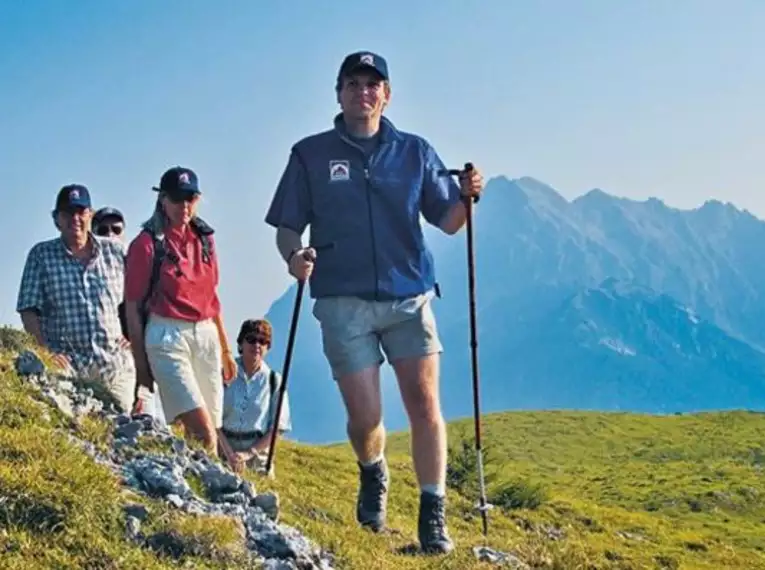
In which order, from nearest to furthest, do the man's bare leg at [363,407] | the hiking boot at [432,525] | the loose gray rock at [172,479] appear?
the loose gray rock at [172,479], the hiking boot at [432,525], the man's bare leg at [363,407]

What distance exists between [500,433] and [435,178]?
10407 cm

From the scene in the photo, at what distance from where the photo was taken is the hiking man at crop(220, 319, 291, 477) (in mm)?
11453

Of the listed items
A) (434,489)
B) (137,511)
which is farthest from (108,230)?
(137,511)

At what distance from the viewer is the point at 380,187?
834 cm

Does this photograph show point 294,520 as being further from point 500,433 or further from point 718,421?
point 718,421

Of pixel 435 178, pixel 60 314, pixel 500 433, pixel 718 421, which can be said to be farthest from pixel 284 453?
pixel 718 421

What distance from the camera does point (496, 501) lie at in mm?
39375

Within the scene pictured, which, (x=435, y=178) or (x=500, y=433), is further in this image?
(x=500, y=433)

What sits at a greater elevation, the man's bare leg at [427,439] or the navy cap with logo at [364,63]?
the navy cap with logo at [364,63]

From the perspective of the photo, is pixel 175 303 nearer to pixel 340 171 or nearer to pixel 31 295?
pixel 31 295

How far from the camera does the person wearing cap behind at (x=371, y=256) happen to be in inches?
322

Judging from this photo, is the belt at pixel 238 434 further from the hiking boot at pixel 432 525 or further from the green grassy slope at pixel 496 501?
the hiking boot at pixel 432 525

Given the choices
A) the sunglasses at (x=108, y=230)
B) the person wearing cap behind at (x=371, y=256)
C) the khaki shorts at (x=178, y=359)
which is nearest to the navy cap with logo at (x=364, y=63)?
the person wearing cap behind at (x=371, y=256)

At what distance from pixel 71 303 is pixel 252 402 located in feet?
8.14
